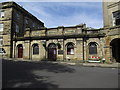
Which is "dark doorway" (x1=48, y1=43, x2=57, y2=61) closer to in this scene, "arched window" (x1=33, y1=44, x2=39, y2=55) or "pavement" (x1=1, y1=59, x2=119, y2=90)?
"arched window" (x1=33, y1=44, x2=39, y2=55)

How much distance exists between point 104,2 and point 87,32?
18.0ft

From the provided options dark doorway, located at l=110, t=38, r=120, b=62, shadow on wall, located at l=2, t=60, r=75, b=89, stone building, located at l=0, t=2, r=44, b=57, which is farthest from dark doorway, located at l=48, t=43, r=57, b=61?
dark doorway, located at l=110, t=38, r=120, b=62

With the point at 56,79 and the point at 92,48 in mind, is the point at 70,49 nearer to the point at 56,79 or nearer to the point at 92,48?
the point at 92,48

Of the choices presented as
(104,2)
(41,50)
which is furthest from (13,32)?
(104,2)

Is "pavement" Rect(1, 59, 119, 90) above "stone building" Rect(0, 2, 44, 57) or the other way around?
the other way around

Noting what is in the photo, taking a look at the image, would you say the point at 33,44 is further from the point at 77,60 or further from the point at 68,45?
the point at 77,60

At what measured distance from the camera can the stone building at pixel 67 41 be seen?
1477 centimetres

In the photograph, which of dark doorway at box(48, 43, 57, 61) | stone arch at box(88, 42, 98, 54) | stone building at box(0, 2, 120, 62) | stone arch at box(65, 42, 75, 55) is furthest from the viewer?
dark doorway at box(48, 43, 57, 61)

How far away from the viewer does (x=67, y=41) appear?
16719mm

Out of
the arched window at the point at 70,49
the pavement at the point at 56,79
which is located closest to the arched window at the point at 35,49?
the arched window at the point at 70,49

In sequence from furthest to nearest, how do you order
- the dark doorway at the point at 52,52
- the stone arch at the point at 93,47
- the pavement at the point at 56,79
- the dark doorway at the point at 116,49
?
the dark doorway at the point at 52,52, the stone arch at the point at 93,47, the dark doorway at the point at 116,49, the pavement at the point at 56,79

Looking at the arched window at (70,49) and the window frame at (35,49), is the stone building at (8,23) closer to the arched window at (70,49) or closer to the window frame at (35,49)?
the window frame at (35,49)

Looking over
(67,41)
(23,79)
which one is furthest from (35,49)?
(23,79)

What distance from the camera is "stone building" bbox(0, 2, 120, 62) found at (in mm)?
14773
